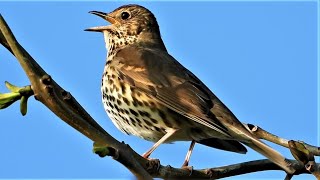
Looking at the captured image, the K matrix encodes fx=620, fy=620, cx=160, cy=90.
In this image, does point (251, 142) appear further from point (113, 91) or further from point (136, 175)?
point (136, 175)

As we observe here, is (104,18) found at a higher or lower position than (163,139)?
higher

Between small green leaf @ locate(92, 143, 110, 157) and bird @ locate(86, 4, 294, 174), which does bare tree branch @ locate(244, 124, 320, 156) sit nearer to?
bird @ locate(86, 4, 294, 174)

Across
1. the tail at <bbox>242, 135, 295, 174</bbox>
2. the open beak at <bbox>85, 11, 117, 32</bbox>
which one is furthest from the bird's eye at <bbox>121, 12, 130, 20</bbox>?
the tail at <bbox>242, 135, 295, 174</bbox>

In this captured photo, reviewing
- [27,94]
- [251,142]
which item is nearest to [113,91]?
[251,142]

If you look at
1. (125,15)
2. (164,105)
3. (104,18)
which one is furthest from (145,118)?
(125,15)

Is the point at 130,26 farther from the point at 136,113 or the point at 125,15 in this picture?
the point at 136,113

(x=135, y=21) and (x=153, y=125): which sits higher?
(x=135, y=21)
